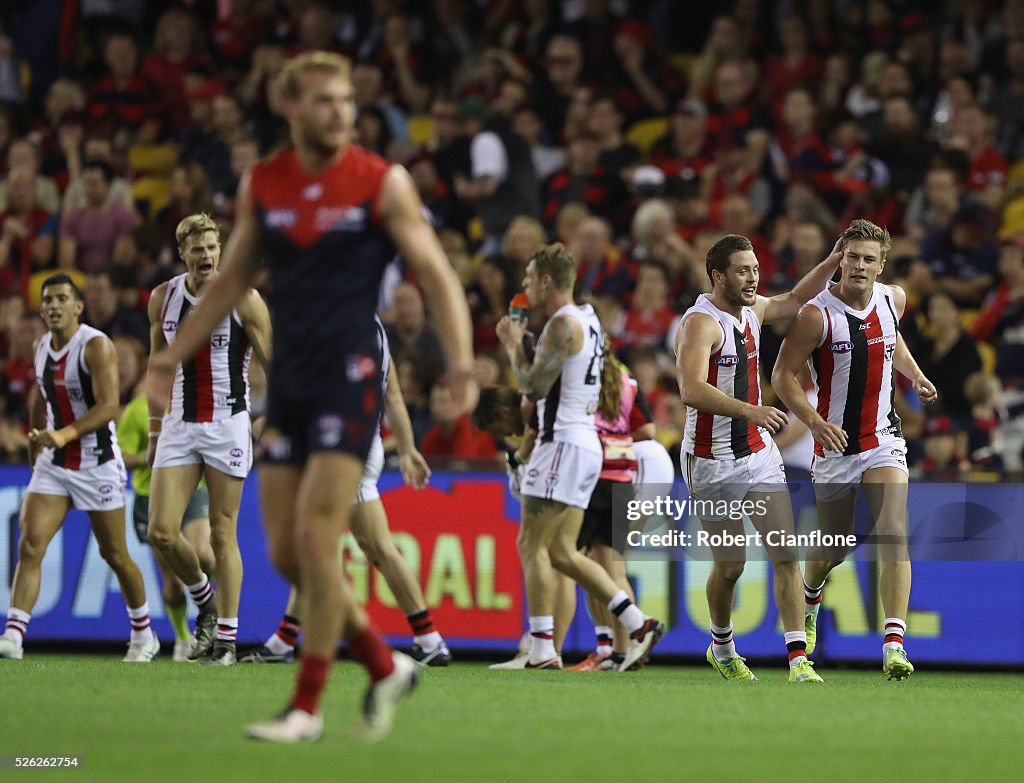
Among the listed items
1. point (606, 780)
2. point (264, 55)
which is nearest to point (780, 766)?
point (606, 780)

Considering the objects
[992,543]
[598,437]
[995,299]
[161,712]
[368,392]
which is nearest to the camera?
[368,392]

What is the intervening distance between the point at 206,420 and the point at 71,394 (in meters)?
1.40

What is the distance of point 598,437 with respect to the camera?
38.5ft

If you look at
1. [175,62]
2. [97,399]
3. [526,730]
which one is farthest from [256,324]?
[175,62]

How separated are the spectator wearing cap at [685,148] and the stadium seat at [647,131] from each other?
20.0 inches

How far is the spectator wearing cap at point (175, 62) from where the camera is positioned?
834 inches

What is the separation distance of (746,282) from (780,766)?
474 cm

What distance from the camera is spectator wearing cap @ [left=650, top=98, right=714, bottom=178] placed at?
18.1 meters

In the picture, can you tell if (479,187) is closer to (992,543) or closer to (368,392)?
(992,543)

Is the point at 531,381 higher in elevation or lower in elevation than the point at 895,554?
higher

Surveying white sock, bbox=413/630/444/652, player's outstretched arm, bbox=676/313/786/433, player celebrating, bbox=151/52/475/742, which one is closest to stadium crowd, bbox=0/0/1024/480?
white sock, bbox=413/630/444/652

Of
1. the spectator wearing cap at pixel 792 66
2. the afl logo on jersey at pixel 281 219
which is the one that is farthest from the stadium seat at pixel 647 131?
the afl logo on jersey at pixel 281 219

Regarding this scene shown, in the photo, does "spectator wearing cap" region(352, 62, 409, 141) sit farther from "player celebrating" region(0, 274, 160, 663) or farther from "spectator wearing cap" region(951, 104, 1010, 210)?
"player celebrating" region(0, 274, 160, 663)

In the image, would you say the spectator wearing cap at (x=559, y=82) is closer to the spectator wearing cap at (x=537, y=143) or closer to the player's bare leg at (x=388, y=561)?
the spectator wearing cap at (x=537, y=143)
